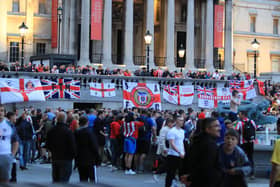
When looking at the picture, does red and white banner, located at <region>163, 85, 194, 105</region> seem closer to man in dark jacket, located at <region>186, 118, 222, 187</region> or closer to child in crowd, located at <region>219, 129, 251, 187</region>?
child in crowd, located at <region>219, 129, 251, 187</region>

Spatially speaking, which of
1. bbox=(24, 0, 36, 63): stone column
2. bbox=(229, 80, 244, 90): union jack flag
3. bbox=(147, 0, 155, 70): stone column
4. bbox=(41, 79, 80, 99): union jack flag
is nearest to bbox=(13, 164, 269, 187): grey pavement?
bbox=(41, 79, 80, 99): union jack flag

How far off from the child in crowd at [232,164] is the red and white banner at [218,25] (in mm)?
45365

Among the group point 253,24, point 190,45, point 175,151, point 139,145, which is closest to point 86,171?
point 175,151

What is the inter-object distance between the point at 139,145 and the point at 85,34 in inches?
1138

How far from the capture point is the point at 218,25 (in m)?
54.8

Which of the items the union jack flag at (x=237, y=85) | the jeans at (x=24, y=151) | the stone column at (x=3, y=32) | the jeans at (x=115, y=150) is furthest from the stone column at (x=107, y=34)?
the jeans at (x=24, y=151)

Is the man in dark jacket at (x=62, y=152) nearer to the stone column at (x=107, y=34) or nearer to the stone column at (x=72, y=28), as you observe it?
the stone column at (x=107, y=34)

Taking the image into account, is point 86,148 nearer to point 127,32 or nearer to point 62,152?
point 62,152

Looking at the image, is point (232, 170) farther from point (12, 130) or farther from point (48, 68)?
point (48, 68)

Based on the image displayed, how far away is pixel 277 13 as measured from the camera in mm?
70250

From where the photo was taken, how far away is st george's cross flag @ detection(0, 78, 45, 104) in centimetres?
3359

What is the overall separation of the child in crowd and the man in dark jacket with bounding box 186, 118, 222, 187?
0.75ft

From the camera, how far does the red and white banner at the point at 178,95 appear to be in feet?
134

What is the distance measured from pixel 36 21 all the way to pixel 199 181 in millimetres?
44690
